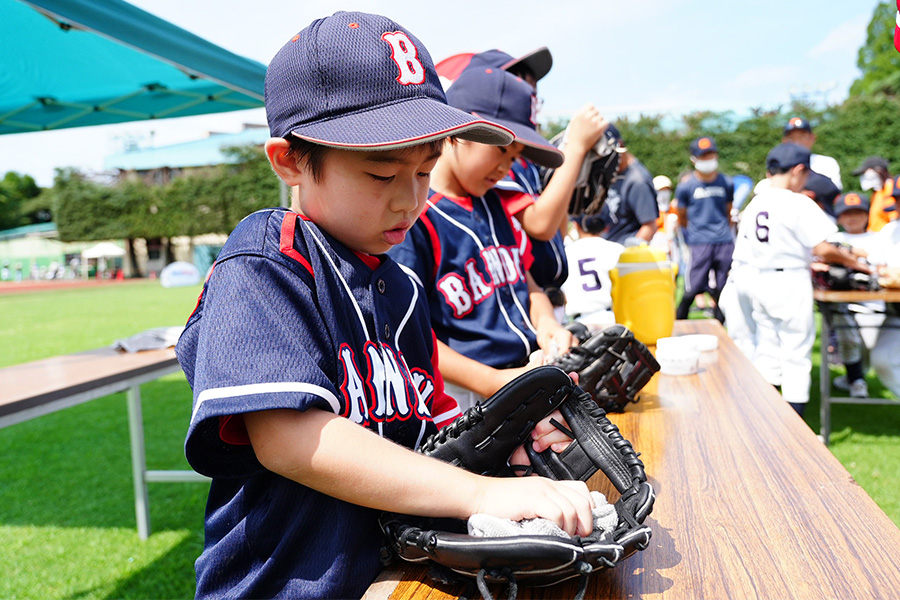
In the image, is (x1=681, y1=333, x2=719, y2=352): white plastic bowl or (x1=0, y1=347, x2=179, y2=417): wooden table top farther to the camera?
(x1=681, y1=333, x2=719, y2=352): white plastic bowl

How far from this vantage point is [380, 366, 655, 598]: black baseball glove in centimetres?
71

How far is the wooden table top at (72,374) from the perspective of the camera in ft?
6.84

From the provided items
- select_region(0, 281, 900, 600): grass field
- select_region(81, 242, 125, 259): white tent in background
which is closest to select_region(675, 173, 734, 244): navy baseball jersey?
select_region(0, 281, 900, 600): grass field

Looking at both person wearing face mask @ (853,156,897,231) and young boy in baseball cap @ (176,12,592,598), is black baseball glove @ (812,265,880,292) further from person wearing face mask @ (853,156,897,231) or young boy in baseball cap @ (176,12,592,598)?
young boy in baseball cap @ (176,12,592,598)

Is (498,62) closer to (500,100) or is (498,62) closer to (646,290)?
(500,100)

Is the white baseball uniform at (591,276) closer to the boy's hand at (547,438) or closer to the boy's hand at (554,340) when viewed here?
the boy's hand at (554,340)

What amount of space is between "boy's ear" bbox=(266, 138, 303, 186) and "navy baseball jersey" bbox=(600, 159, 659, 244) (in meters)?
4.35

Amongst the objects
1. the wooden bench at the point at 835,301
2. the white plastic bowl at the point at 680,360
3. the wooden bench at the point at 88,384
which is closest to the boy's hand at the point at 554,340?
the white plastic bowl at the point at 680,360

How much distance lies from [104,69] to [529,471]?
14.5ft

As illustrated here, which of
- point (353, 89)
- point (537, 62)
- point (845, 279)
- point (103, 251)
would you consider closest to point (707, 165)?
point (845, 279)

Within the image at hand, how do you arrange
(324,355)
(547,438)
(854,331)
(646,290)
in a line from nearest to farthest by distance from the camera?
(324,355) → (547,438) → (646,290) → (854,331)

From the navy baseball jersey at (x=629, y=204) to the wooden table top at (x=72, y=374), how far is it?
11.7 ft

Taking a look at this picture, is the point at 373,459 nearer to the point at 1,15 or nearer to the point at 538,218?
the point at 538,218

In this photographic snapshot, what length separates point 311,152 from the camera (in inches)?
35.5
